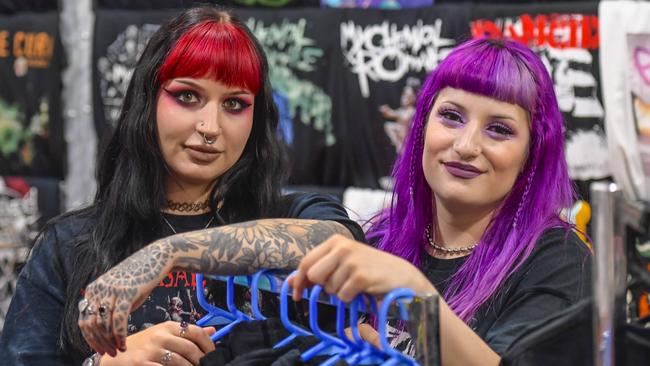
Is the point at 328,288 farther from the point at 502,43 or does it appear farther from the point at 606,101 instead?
the point at 606,101

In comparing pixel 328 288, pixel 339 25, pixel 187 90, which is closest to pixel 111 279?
pixel 328 288

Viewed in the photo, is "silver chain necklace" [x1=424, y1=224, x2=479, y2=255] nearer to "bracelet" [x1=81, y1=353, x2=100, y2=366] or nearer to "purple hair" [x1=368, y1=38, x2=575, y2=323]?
"purple hair" [x1=368, y1=38, x2=575, y2=323]

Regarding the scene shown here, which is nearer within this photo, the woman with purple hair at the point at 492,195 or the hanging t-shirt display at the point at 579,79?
the woman with purple hair at the point at 492,195

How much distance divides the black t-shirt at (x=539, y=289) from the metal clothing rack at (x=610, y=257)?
14.9 inches

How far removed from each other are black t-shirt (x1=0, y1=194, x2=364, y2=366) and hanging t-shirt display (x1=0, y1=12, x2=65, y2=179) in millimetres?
1989

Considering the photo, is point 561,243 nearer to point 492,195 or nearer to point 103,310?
point 492,195

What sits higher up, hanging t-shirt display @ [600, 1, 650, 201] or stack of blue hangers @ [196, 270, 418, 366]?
hanging t-shirt display @ [600, 1, 650, 201]

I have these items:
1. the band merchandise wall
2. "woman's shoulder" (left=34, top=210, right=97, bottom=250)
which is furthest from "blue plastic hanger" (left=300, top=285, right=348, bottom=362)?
the band merchandise wall

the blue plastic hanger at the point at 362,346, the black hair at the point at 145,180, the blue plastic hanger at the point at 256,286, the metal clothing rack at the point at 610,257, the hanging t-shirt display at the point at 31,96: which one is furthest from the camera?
the hanging t-shirt display at the point at 31,96

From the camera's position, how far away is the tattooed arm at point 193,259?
1396 mm

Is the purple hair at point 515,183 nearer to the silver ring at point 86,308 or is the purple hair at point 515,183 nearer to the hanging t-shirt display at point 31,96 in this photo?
the silver ring at point 86,308

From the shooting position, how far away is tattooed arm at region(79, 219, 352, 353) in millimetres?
1396

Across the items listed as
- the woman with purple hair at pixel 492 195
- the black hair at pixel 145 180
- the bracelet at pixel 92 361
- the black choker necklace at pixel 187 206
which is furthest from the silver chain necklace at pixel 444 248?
the bracelet at pixel 92 361

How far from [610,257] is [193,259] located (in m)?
0.61
